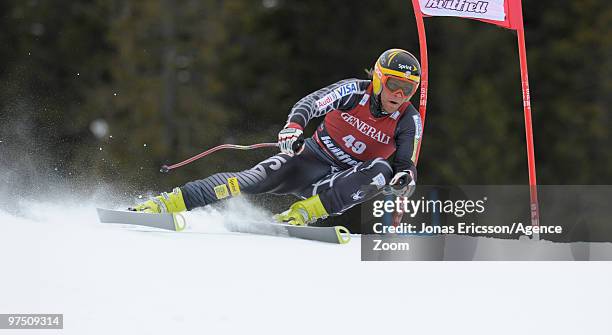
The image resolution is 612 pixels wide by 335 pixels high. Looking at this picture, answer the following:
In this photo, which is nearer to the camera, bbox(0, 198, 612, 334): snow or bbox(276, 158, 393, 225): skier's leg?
bbox(0, 198, 612, 334): snow

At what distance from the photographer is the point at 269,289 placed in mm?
5457

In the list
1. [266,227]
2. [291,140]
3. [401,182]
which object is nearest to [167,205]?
[266,227]

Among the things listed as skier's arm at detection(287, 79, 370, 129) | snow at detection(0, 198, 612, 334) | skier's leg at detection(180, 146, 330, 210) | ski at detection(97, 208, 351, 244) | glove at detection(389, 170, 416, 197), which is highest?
skier's arm at detection(287, 79, 370, 129)

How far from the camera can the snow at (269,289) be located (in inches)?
198

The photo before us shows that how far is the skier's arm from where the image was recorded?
7074 mm

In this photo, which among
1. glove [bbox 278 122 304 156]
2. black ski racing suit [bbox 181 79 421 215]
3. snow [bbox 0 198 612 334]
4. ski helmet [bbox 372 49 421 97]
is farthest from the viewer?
black ski racing suit [bbox 181 79 421 215]

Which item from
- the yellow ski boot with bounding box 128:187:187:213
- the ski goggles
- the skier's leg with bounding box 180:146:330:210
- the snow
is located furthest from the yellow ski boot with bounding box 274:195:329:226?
the ski goggles

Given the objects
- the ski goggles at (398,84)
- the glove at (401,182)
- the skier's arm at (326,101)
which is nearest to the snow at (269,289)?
the glove at (401,182)

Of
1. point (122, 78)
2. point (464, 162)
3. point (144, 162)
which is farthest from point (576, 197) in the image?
point (122, 78)

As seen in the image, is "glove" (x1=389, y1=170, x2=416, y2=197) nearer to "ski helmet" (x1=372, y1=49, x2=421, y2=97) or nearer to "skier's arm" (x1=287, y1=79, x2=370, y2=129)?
"ski helmet" (x1=372, y1=49, x2=421, y2=97)

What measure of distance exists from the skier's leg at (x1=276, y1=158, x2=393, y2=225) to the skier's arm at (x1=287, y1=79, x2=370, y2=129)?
0.48 m

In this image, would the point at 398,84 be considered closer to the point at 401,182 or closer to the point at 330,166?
the point at 401,182

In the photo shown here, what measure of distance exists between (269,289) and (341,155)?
7.76 feet

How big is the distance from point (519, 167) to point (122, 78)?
29.2ft
